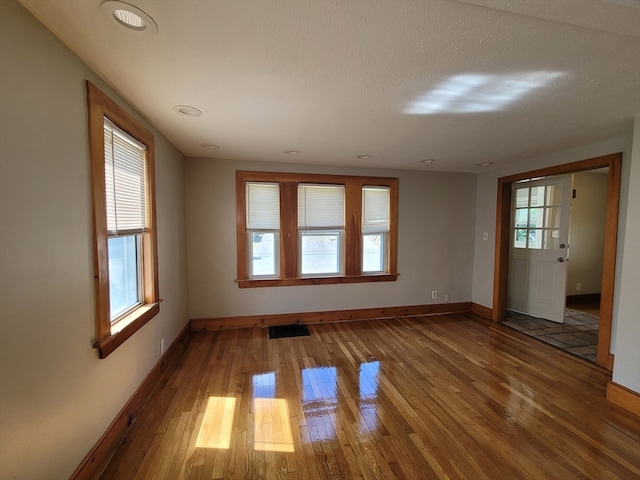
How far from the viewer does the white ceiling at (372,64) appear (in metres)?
1.09

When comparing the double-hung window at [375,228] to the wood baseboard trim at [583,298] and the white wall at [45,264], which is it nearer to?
the white wall at [45,264]

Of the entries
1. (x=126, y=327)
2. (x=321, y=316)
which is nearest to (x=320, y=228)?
(x=321, y=316)

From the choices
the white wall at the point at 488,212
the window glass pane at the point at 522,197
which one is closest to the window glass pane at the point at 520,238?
the window glass pane at the point at 522,197

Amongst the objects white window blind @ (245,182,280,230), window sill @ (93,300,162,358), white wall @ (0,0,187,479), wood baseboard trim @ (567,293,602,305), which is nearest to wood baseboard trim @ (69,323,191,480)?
white wall @ (0,0,187,479)

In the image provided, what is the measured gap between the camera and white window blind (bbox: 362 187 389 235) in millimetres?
4020

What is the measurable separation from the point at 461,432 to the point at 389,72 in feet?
7.70

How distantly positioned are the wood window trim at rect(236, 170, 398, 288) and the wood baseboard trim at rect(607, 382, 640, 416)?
94.6 inches

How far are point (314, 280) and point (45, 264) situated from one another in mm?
2945

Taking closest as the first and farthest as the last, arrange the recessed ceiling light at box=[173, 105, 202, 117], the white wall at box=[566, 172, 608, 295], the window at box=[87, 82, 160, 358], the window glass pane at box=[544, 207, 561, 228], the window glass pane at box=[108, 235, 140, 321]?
the window at box=[87, 82, 160, 358]
the window glass pane at box=[108, 235, 140, 321]
the recessed ceiling light at box=[173, 105, 202, 117]
the window glass pane at box=[544, 207, 561, 228]
the white wall at box=[566, 172, 608, 295]

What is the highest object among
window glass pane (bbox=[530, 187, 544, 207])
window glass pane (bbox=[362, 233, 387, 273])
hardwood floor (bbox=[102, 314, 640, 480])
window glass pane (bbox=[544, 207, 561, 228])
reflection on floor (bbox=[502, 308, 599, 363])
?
window glass pane (bbox=[530, 187, 544, 207])

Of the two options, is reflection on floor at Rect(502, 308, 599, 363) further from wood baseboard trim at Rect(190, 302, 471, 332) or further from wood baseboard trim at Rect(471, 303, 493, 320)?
wood baseboard trim at Rect(190, 302, 471, 332)

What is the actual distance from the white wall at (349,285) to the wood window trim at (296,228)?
83 millimetres

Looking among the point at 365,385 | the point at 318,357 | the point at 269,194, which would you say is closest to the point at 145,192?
the point at 269,194

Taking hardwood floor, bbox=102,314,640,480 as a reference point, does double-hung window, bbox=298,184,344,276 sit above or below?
above
